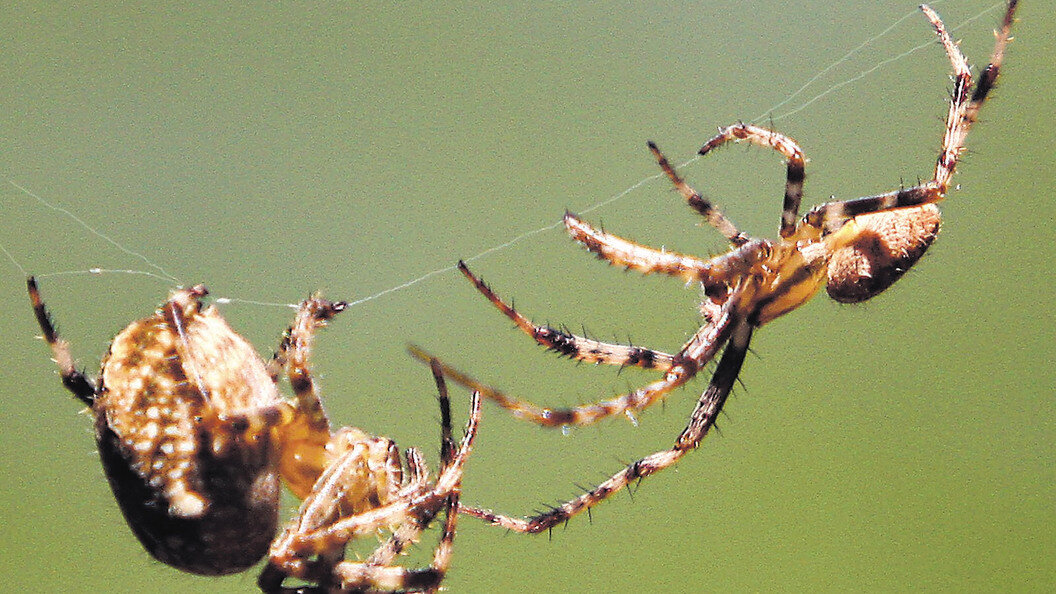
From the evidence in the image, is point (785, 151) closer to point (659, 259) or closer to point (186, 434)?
point (659, 259)

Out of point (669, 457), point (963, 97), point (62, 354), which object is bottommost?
point (669, 457)

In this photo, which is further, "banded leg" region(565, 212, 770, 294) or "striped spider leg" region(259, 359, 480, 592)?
"banded leg" region(565, 212, 770, 294)

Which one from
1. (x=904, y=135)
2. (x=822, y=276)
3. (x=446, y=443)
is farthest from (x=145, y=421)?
(x=904, y=135)

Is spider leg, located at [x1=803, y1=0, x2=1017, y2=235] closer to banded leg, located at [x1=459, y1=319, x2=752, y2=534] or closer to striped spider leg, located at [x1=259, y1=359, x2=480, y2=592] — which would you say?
banded leg, located at [x1=459, y1=319, x2=752, y2=534]

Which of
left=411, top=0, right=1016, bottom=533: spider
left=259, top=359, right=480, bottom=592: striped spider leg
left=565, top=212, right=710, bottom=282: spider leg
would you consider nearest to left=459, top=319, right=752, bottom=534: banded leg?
left=411, top=0, right=1016, bottom=533: spider

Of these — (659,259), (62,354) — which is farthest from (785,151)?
(62,354)
